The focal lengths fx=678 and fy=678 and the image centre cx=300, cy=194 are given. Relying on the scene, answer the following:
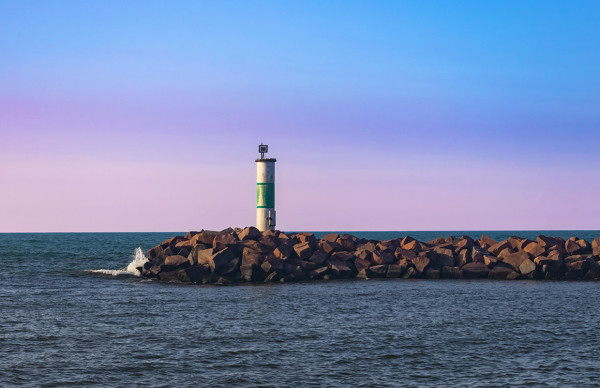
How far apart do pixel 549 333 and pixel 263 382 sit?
30.2 ft

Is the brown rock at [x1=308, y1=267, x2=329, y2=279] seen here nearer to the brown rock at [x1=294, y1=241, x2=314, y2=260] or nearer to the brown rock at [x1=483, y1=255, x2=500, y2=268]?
the brown rock at [x1=294, y1=241, x2=314, y2=260]

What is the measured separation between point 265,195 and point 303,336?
2190 centimetres

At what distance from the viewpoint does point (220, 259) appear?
32250 mm

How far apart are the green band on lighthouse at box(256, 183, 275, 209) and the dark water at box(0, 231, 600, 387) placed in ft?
34.3

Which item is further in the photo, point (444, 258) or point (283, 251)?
point (444, 258)

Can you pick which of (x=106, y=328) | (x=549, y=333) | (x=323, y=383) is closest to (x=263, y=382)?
(x=323, y=383)

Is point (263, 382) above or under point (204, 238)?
under

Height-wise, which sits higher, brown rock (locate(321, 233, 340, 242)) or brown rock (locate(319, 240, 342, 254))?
brown rock (locate(321, 233, 340, 242))

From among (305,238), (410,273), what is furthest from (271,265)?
(410,273)

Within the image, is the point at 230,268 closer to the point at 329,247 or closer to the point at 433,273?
the point at 329,247

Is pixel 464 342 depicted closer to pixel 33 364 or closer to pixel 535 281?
pixel 33 364

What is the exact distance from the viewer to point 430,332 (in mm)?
18672

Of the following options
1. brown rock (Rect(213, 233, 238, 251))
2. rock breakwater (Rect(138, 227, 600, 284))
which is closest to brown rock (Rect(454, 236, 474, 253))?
rock breakwater (Rect(138, 227, 600, 284))

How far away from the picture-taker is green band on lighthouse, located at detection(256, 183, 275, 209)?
129 ft
